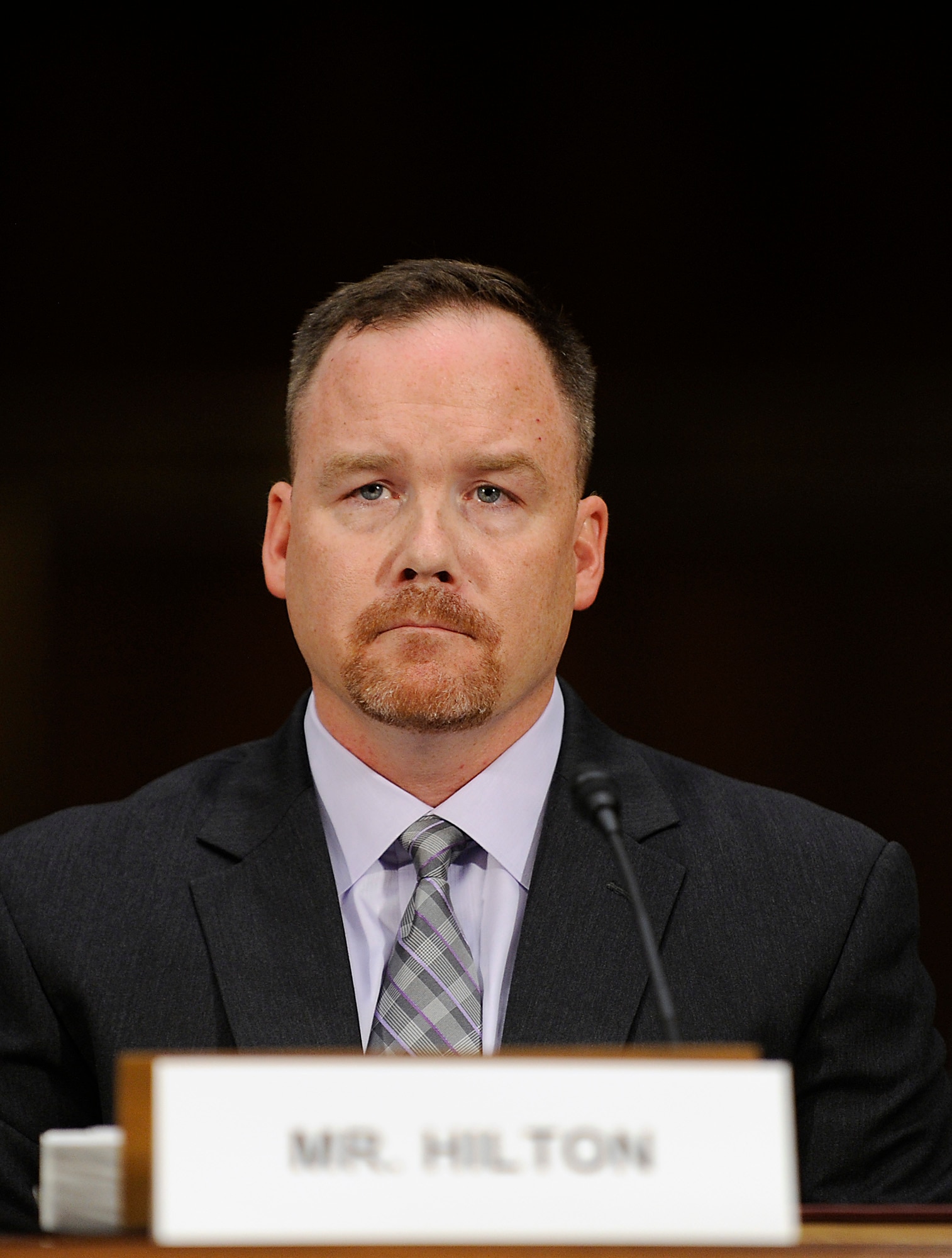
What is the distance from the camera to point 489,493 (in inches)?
70.6

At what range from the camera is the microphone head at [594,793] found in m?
1.25

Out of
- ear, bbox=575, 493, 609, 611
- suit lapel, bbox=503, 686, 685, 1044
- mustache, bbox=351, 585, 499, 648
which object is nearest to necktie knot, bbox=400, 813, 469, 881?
suit lapel, bbox=503, 686, 685, 1044

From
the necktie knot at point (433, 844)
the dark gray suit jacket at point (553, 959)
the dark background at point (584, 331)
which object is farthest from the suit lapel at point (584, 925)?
the dark background at point (584, 331)

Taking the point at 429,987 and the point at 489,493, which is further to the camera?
the point at 489,493

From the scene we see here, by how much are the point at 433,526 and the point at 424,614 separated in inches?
4.1

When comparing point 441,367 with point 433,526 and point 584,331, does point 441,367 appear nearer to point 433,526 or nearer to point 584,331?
point 433,526

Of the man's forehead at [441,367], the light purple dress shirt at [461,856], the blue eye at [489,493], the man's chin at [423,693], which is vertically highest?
the man's forehead at [441,367]

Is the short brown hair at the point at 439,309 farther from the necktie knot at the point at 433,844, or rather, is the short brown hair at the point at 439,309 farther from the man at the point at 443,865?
the necktie knot at the point at 433,844

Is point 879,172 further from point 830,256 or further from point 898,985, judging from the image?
point 898,985

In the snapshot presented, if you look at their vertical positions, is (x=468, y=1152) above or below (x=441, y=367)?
A: below

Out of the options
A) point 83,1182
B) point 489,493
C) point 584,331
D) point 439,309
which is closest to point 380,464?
point 489,493

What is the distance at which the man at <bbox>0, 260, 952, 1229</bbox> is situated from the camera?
1.65 m

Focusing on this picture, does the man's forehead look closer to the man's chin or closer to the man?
the man

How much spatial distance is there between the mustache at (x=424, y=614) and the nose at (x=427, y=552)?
0.05ft
